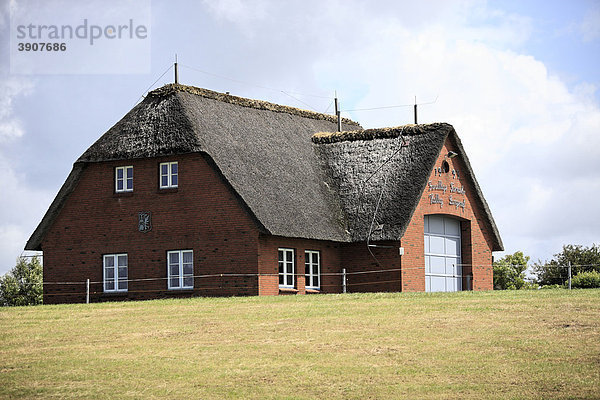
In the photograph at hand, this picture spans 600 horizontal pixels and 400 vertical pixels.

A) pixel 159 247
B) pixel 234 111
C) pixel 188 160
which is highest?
pixel 234 111

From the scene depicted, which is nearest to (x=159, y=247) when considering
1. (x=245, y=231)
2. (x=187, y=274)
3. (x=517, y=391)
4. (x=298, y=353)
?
(x=187, y=274)

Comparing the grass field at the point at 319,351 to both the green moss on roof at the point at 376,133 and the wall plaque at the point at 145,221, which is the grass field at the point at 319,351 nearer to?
the wall plaque at the point at 145,221

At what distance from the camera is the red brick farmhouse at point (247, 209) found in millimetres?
33781

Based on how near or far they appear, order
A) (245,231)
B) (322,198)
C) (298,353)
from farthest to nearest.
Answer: (322,198)
(245,231)
(298,353)

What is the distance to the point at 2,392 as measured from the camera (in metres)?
17.7

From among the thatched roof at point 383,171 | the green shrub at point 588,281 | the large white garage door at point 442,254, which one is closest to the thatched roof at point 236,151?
the thatched roof at point 383,171

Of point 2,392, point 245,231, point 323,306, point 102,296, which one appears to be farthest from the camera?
point 102,296

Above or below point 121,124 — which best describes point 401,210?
below

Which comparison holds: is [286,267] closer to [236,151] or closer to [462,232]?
[236,151]

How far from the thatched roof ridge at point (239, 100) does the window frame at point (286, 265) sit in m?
7.45

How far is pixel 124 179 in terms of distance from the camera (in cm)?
3612

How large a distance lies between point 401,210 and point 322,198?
344 cm

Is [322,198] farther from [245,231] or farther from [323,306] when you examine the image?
[323,306]

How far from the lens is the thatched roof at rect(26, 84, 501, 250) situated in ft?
112
